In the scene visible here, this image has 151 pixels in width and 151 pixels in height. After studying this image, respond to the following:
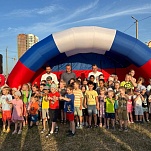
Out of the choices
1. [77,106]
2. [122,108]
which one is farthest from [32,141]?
[122,108]

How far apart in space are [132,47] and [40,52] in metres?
2.51

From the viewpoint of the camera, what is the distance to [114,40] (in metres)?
6.17

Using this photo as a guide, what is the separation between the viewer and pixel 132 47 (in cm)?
612

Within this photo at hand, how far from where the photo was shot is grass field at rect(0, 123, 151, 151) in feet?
13.0

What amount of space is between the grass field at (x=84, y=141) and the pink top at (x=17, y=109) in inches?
14.0

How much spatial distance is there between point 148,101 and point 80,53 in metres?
2.85

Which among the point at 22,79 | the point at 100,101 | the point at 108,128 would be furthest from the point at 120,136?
the point at 22,79

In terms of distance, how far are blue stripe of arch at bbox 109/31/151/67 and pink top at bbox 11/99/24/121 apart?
298 centimetres

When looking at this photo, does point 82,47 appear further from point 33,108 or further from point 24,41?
point 24,41

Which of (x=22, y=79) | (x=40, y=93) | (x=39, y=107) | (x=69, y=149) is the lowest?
(x=69, y=149)

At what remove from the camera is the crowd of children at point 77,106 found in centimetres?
483

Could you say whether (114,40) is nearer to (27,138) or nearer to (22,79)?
(22,79)

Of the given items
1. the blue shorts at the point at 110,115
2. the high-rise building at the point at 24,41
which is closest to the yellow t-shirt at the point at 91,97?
the blue shorts at the point at 110,115

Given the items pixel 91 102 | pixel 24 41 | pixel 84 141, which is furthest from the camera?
pixel 24 41
